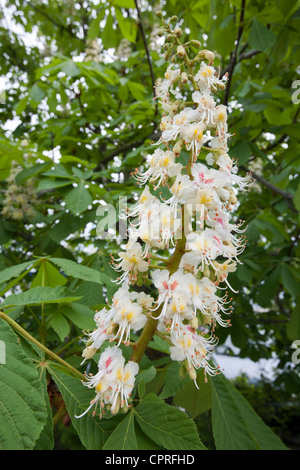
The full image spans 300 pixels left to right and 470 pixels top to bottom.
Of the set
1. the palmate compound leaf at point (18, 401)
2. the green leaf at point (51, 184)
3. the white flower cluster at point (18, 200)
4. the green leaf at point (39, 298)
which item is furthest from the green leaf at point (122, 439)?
the white flower cluster at point (18, 200)

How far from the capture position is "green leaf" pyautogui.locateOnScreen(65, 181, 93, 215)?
70.1 inches

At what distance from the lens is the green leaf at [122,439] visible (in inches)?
32.9

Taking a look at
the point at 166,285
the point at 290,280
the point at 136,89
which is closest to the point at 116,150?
the point at 136,89

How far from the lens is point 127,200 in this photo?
6.45 feet

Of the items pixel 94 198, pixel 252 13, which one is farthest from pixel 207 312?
pixel 252 13

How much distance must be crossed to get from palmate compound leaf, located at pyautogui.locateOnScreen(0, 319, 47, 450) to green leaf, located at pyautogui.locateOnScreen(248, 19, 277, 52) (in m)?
1.97

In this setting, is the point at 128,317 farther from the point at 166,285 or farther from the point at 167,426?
the point at 167,426

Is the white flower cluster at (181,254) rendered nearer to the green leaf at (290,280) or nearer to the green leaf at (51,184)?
the green leaf at (51,184)

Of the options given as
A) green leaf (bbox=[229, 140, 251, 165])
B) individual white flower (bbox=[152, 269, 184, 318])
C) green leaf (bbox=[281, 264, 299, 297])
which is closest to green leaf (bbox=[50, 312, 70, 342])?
individual white flower (bbox=[152, 269, 184, 318])

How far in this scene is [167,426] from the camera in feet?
2.88

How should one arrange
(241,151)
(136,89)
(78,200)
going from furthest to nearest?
1. (136,89)
2. (241,151)
3. (78,200)

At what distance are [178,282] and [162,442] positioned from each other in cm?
39

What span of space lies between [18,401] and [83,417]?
0.23 m

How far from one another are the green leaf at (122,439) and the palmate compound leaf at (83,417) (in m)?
0.07
